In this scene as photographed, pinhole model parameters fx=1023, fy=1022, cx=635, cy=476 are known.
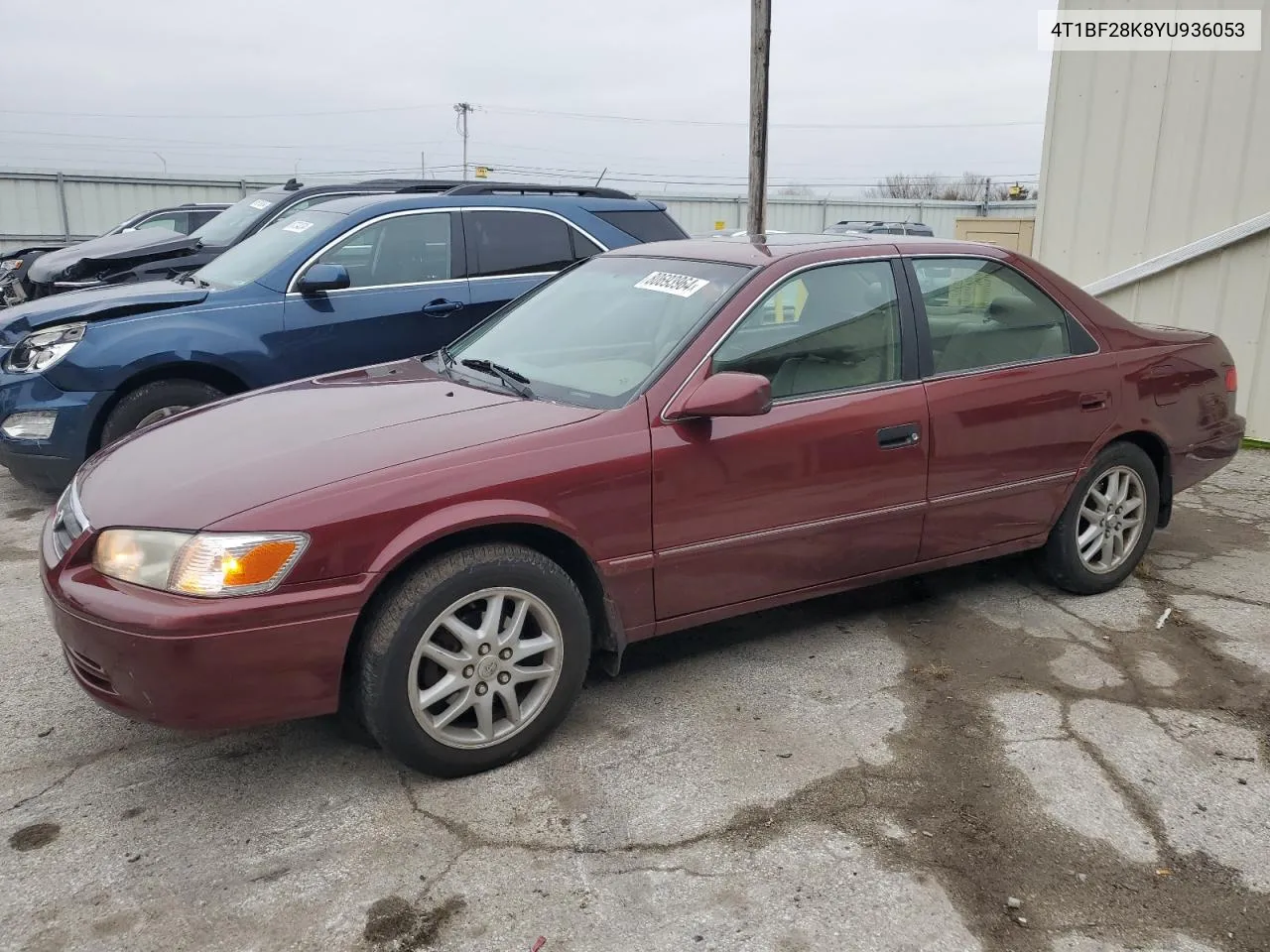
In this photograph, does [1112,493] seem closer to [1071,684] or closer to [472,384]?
[1071,684]

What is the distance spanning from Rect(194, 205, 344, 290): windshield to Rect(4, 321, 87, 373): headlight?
2.77 ft

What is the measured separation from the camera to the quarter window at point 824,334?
353 centimetres

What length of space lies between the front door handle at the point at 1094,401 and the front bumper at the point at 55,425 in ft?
15.9

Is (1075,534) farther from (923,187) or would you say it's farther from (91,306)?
(923,187)

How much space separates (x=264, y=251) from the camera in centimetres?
637

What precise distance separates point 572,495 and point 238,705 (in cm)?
109

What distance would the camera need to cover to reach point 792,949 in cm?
→ 235

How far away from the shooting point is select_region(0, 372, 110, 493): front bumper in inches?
213

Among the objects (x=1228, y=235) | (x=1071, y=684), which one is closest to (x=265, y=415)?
(x=1071, y=684)

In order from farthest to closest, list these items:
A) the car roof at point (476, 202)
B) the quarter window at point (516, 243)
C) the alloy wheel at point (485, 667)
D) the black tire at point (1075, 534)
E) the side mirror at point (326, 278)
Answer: the quarter window at point (516, 243) < the car roof at point (476, 202) < the side mirror at point (326, 278) < the black tire at point (1075, 534) < the alloy wheel at point (485, 667)

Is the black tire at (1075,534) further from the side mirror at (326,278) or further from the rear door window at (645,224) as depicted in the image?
the side mirror at (326,278)

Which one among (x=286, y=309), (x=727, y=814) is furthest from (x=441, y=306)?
(x=727, y=814)

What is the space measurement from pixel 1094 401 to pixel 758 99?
5170mm

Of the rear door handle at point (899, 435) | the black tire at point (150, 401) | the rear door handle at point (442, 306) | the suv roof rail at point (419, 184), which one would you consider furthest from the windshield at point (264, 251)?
the rear door handle at point (899, 435)
